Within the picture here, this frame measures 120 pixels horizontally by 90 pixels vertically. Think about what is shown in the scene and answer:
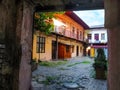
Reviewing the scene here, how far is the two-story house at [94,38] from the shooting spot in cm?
4041

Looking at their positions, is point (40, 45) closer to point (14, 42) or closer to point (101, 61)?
Answer: point (101, 61)

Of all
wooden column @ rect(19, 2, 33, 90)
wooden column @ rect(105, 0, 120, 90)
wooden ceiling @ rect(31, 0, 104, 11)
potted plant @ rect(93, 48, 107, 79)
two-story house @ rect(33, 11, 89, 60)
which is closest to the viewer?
wooden column @ rect(105, 0, 120, 90)

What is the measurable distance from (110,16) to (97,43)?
40935 mm

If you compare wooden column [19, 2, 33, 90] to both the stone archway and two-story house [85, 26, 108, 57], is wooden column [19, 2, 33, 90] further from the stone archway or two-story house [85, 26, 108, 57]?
two-story house [85, 26, 108, 57]

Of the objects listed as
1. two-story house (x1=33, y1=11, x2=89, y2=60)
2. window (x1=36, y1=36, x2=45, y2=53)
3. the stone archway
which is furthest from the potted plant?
window (x1=36, y1=36, x2=45, y2=53)

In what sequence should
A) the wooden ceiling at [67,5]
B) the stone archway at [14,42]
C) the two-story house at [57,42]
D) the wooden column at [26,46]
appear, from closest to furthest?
1. the stone archway at [14,42]
2. the wooden column at [26,46]
3. the wooden ceiling at [67,5]
4. the two-story house at [57,42]

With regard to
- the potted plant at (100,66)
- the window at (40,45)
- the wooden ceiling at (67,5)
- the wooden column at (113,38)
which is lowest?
the potted plant at (100,66)

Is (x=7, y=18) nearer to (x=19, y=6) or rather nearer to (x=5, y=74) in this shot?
(x=19, y=6)

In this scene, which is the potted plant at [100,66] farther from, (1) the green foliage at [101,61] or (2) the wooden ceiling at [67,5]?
(2) the wooden ceiling at [67,5]

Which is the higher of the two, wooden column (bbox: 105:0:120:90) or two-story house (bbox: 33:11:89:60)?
two-story house (bbox: 33:11:89:60)

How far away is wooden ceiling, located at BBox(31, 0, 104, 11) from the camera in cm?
540

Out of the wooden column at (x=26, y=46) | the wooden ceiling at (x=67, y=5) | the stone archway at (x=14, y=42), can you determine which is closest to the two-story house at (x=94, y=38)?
the wooden ceiling at (x=67, y=5)

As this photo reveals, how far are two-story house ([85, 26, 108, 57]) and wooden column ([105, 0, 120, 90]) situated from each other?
39768 millimetres

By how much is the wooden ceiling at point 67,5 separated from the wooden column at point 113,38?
15.2 feet
